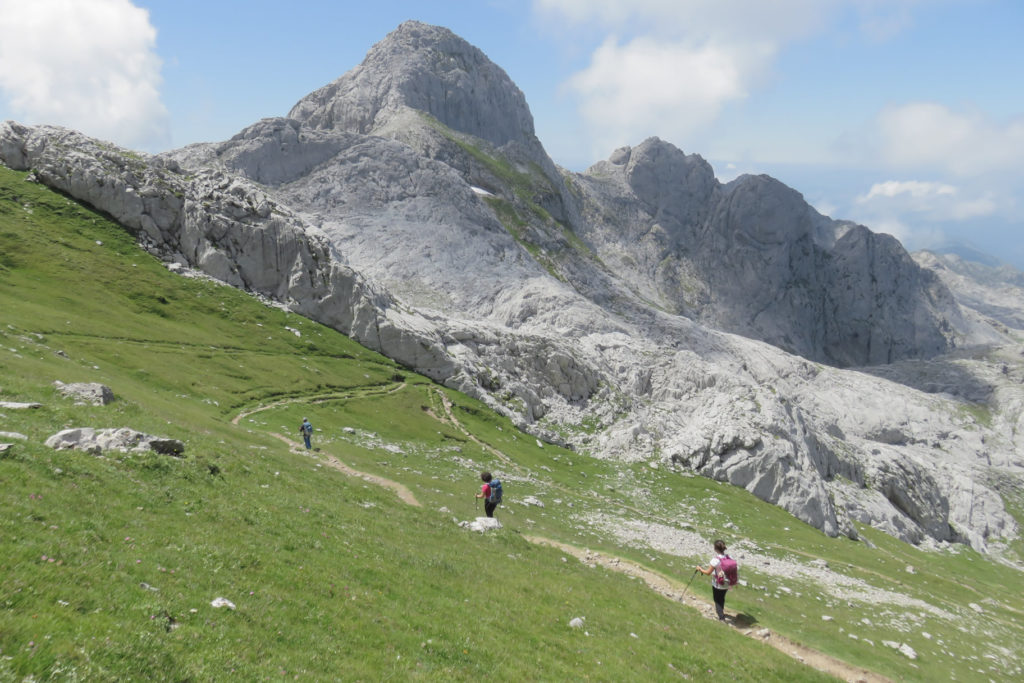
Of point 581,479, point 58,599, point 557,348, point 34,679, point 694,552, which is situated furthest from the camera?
point 557,348

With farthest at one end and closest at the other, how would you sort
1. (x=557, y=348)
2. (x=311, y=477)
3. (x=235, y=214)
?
(x=557, y=348) → (x=235, y=214) → (x=311, y=477)

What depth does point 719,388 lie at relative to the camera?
111m

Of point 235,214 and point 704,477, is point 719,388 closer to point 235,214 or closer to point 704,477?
point 704,477

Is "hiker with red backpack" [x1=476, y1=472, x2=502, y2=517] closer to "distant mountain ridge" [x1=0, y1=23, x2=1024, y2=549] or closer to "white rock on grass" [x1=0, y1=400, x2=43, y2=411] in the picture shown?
"white rock on grass" [x1=0, y1=400, x2=43, y2=411]

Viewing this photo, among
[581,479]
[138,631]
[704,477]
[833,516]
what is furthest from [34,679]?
[833,516]

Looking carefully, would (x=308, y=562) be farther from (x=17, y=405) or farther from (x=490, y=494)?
(x=17, y=405)

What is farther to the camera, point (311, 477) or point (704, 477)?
point (704, 477)

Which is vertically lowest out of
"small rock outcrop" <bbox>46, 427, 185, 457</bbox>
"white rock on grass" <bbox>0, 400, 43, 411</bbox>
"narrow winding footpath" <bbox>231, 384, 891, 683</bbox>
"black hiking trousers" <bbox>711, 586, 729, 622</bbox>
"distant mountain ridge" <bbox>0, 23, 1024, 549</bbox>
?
"narrow winding footpath" <bbox>231, 384, 891, 683</bbox>

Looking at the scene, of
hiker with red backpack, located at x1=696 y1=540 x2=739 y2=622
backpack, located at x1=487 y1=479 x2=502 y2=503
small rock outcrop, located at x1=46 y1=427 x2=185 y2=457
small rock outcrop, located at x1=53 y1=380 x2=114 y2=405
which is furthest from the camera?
backpack, located at x1=487 y1=479 x2=502 y2=503

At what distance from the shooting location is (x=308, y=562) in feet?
53.4

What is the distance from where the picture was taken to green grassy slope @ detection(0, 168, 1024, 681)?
1057cm

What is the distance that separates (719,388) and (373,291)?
73.1 m

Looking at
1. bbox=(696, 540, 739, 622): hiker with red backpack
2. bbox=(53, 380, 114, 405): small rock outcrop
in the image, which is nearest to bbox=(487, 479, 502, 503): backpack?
bbox=(696, 540, 739, 622): hiker with red backpack

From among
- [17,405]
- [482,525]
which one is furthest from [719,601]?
[17,405]
